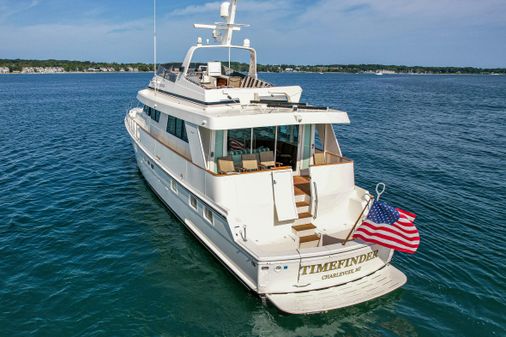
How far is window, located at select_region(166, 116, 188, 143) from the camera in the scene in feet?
38.6

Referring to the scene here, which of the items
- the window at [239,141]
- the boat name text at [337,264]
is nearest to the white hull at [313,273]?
the boat name text at [337,264]

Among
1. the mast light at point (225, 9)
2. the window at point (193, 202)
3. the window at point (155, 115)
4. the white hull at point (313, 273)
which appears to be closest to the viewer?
the white hull at point (313, 273)

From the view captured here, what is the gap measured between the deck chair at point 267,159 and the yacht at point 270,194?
29 mm

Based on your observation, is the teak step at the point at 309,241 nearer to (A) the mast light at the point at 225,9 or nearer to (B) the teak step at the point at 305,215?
(B) the teak step at the point at 305,215

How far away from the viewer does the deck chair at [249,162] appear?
388 inches

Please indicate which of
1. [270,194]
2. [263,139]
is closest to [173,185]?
[263,139]

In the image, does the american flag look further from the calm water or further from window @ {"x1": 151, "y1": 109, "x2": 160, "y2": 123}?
window @ {"x1": 151, "y1": 109, "x2": 160, "y2": 123}

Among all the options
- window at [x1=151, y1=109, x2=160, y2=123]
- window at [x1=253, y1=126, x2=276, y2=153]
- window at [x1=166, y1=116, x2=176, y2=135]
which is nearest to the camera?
window at [x1=253, y1=126, x2=276, y2=153]

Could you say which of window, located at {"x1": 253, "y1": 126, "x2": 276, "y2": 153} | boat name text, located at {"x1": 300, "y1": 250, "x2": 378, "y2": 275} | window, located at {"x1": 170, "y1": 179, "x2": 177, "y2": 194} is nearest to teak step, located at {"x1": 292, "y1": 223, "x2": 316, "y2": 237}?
boat name text, located at {"x1": 300, "y1": 250, "x2": 378, "y2": 275}

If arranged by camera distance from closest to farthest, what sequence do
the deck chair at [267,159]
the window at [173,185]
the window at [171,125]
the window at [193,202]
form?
the window at [193,202]
the deck chair at [267,159]
the window at [173,185]
the window at [171,125]

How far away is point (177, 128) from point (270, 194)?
186 inches

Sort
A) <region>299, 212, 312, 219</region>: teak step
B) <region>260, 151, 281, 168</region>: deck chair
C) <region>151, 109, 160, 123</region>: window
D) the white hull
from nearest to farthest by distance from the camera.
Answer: the white hull
<region>299, 212, 312, 219</region>: teak step
<region>260, 151, 281, 168</region>: deck chair
<region>151, 109, 160, 123</region>: window

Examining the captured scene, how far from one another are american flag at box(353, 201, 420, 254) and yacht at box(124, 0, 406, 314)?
1.58 ft

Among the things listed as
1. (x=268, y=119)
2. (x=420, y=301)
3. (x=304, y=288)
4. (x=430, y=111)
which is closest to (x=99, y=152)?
(x=268, y=119)
